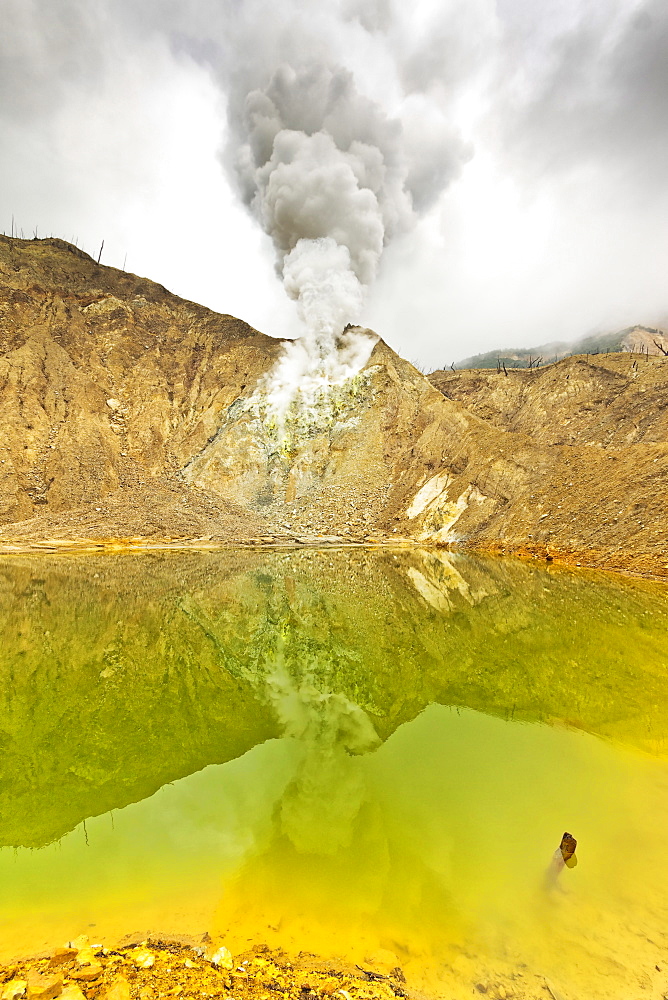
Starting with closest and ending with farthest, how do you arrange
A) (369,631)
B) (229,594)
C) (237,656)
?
(237,656)
(369,631)
(229,594)

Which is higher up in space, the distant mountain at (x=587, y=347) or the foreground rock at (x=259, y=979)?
the distant mountain at (x=587, y=347)

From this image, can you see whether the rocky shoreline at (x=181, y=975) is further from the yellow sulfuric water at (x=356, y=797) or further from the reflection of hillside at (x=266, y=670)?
the reflection of hillside at (x=266, y=670)

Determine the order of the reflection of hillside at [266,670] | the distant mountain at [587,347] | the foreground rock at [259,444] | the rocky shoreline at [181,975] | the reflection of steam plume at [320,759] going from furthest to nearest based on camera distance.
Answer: the distant mountain at [587,347] < the foreground rock at [259,444] < the reflection of hillside at [266,670] < the reflection of steam plume at [320,759] < the rocky shoreline at [181,975]

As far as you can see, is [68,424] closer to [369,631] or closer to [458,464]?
[458,464]

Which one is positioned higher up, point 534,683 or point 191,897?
point 191,897

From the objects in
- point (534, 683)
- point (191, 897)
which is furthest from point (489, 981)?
point (534, 683)

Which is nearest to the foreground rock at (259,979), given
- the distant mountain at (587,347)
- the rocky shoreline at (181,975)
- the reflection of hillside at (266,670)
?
the rocky shoreline at (181,975)

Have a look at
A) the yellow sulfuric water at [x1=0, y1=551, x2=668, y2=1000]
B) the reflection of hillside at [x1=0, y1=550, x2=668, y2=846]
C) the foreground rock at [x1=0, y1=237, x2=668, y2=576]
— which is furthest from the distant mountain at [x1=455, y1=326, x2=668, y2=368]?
the yellow sulfuric water at [x1=0, y1=551, x2=668, y2=1000]
